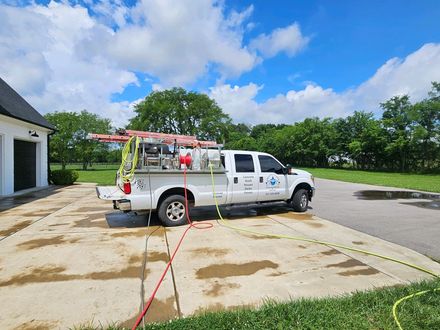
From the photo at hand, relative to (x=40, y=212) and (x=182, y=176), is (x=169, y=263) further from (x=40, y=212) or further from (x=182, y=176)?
(x=40, y=212)

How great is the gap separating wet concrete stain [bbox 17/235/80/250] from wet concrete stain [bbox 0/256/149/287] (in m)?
1.26

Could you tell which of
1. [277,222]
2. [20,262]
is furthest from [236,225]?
[20,262]

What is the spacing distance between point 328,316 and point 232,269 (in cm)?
163

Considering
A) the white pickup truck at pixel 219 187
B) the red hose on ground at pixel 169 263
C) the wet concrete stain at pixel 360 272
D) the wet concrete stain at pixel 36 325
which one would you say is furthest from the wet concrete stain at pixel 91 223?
the wet concrete stain at pixel 360 272

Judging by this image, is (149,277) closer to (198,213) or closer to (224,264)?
(224,264)

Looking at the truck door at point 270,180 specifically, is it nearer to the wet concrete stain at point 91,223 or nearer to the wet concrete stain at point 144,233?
the wet concrete stain at point 144,233

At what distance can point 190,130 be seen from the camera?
49406 mm

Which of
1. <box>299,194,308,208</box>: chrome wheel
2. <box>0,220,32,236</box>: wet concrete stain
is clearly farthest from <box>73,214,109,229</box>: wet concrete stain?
<box>299,194,308,208</box>: chrome wheel

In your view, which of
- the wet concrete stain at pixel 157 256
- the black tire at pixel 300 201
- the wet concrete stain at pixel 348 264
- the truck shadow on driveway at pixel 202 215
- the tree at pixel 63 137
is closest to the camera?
the wet concrete stain at pixel 348 264

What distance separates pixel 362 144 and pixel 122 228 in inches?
1616

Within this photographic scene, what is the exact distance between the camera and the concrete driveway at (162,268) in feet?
10.5

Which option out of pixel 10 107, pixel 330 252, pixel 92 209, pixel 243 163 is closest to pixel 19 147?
pixel 10 107

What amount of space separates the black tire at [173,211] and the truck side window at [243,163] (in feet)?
5.90

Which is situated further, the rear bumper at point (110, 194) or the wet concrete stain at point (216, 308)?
the rear bumper at point (110, 194)
